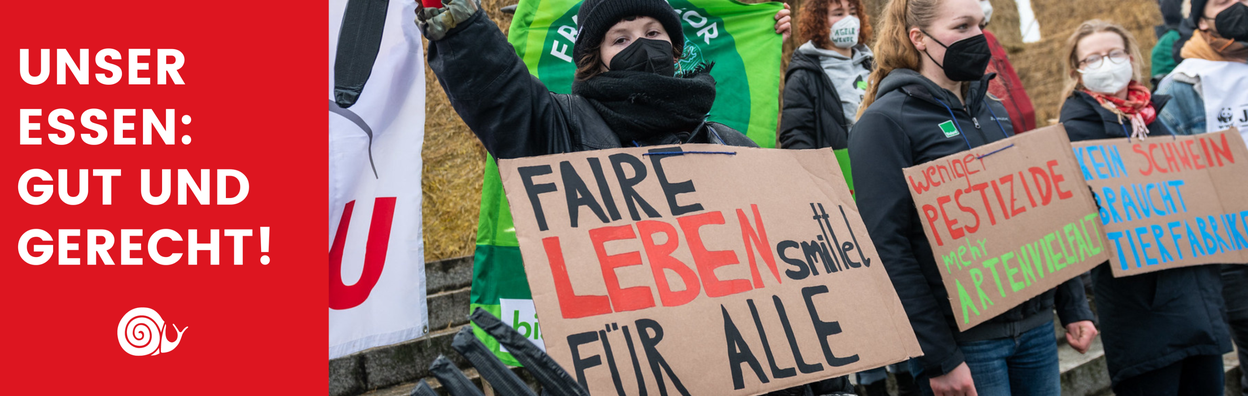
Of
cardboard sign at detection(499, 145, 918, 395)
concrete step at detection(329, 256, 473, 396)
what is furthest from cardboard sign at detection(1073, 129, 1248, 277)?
concrete step at detection(329, 256, 473, 396)

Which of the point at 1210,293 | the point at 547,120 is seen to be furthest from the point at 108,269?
the point at 1210,293

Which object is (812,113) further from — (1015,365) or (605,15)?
(605,15)

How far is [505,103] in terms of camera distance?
5.59 ft

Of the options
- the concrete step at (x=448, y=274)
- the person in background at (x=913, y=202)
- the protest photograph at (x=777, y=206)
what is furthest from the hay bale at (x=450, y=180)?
the person in background at (x=913, y=202)

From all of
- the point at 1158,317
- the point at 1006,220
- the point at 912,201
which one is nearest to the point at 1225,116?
the point at 1158,317

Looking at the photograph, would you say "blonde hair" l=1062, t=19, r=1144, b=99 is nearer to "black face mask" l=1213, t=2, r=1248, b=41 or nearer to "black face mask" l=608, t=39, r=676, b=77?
"black face mask" l=1213, t=2, r=1248, b=41

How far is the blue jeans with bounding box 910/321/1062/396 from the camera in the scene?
224 cm

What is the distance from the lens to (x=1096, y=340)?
4871 millimetres

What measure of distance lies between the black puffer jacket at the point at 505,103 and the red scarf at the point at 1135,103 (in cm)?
216

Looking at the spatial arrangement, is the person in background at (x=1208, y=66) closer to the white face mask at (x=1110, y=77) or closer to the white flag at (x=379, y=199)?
the white face mask at (x=1110, y=77)

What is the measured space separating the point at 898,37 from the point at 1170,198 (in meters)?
1.35

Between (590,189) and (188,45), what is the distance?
5.70ft

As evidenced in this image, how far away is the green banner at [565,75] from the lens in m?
3.04

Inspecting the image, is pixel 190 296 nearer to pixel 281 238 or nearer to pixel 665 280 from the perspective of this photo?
pixel 281 238
